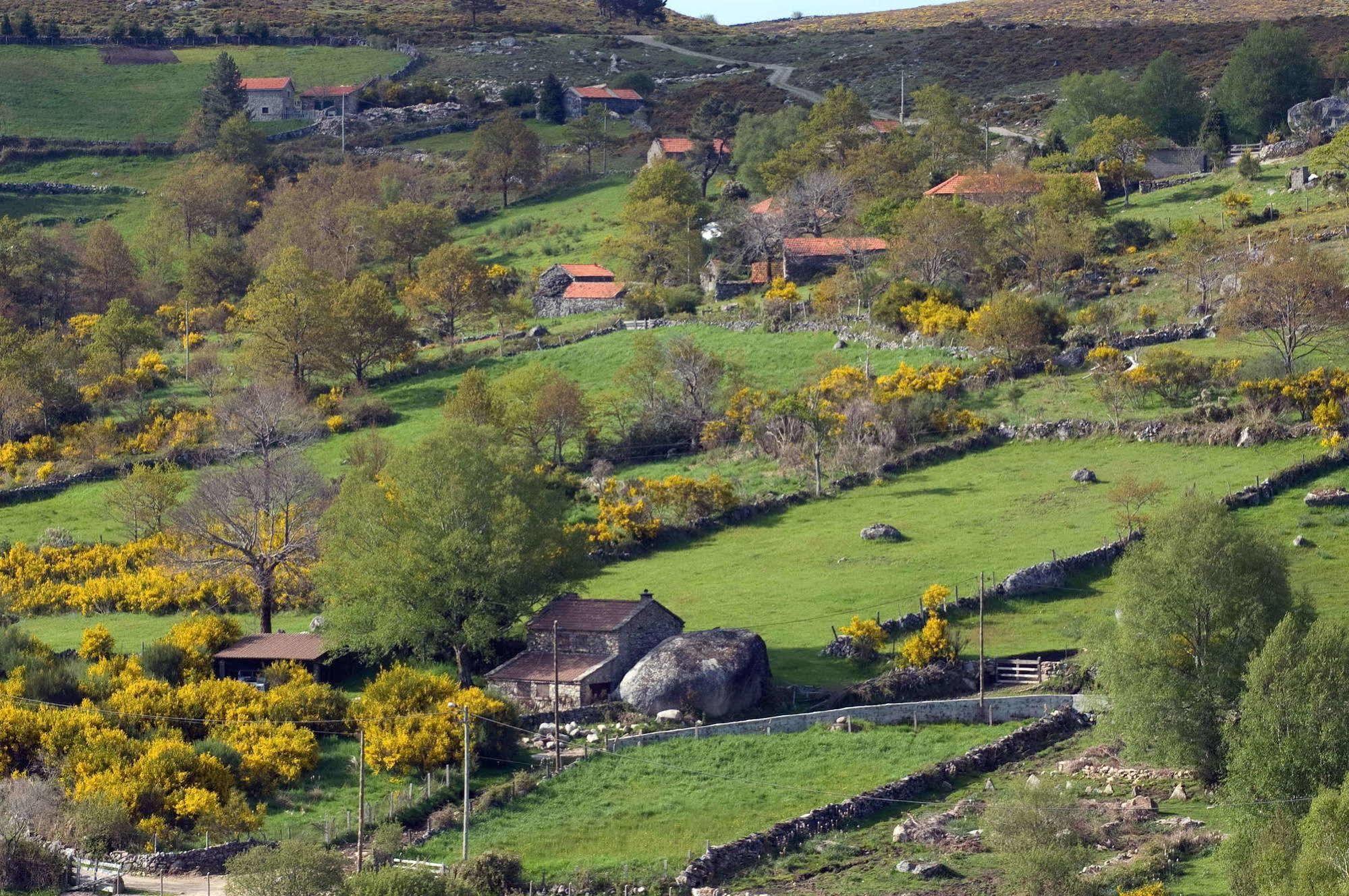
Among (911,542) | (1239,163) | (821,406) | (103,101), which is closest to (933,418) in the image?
(821,406)

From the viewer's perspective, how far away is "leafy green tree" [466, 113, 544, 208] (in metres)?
127

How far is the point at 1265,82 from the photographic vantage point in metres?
119

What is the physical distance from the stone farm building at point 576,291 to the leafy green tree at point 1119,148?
93.5 feet

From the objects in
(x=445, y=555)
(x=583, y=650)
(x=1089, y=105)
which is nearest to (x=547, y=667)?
(x=583, y=650)

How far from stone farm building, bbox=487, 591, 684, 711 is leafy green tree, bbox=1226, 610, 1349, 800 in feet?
56.3

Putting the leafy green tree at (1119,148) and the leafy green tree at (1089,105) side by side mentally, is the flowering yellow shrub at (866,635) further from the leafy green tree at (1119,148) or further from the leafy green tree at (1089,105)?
the leafy green tree at (1089,105)

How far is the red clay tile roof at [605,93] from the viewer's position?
15388 centimetres

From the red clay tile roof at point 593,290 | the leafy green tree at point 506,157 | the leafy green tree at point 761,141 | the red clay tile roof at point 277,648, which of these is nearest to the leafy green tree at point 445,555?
the red clay tile roof at point 277,648

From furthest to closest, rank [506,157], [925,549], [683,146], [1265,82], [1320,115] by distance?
[683,146] → [506,157] → [1265,82] → [1320,115] → [925,549]

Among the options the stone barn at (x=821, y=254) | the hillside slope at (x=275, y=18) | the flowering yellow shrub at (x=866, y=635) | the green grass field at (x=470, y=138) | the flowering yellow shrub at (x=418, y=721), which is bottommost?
the flowering yellow shrub at (x=418, y=721)

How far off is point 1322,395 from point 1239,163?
4150 centimetres

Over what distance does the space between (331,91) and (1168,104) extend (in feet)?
227

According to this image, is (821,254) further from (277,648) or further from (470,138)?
(470,138)

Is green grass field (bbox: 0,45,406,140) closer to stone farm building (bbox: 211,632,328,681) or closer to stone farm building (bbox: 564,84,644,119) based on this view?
stone farm building (bbox: 564,84,644,119)
